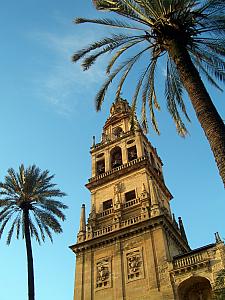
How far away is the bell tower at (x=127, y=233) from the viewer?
2748cm

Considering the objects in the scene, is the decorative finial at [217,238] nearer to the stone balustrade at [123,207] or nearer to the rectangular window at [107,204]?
the stone balustrade at [123,207]

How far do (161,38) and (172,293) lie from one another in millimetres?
17782

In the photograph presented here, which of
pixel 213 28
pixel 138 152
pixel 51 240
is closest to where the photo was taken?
pixel 213 28

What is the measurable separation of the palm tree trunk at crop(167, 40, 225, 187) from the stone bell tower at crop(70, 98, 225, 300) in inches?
353

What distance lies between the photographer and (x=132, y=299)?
2659cm

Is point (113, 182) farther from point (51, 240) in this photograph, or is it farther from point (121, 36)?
point (121, 36)

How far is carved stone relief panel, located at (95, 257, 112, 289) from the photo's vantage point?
28828 millimetres

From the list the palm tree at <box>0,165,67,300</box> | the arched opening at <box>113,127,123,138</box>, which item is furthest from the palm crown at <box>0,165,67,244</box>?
the arched opening at <box>113,127,123,138</box>

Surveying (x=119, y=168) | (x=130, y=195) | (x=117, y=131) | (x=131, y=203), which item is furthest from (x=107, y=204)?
(x=117, y=131)

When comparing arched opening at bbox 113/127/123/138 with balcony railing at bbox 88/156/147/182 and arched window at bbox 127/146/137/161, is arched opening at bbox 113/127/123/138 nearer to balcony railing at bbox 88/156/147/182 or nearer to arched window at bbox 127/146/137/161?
arched window at bbox 127/146/137/161

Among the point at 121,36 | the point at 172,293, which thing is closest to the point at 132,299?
the point at 172,293

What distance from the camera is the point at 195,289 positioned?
86.8 ft

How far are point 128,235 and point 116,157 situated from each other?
12208 millimetres

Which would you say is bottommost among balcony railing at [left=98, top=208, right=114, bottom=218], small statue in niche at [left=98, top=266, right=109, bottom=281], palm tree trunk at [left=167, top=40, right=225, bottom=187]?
palm tree trunk at [left=167, top=40, right=225, bottom=187]
